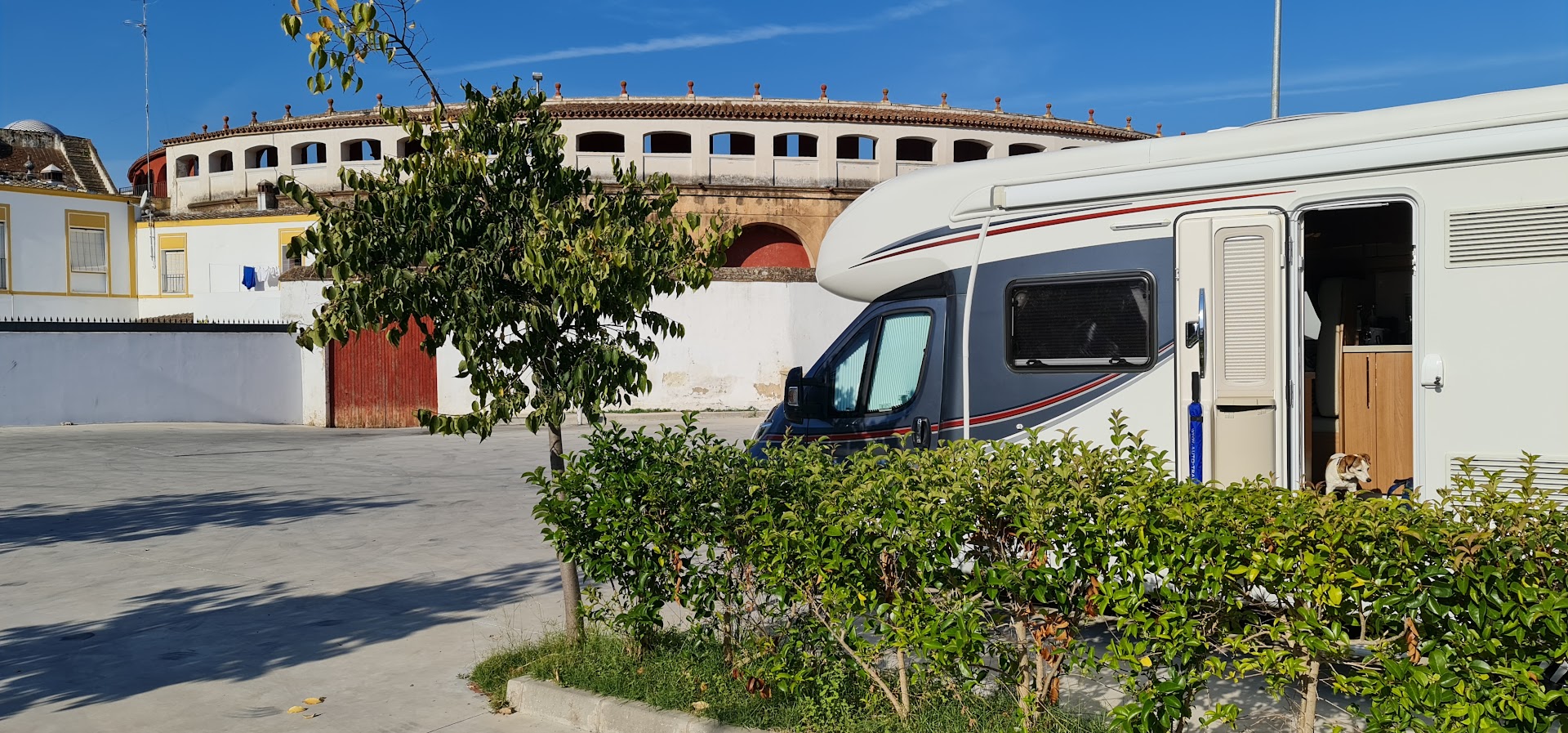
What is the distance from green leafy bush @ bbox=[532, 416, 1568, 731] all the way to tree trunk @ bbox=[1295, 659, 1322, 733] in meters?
0.01

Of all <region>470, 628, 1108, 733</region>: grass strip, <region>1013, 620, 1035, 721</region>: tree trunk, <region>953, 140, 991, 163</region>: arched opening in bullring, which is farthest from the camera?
<region>953, 140, 991, 163</region>: arched opening in bullring

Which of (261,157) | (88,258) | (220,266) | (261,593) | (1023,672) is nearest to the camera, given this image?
(1023,672)

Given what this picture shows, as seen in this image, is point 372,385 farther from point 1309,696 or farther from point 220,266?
point 1309,696

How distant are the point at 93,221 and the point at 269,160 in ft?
28.0

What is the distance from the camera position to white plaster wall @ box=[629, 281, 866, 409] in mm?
25453

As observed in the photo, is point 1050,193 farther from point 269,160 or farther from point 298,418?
point 269,160

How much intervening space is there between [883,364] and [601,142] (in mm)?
41103

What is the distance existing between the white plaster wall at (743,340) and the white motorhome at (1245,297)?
1700 cm

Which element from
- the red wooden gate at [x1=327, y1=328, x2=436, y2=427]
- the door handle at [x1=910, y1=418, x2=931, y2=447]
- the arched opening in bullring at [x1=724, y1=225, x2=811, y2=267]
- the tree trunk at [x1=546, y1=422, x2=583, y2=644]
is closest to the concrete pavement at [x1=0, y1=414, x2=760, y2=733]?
the tree trunk at [x1=546, y1=422, x2=583, y2=644]

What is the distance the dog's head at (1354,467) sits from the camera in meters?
6.72

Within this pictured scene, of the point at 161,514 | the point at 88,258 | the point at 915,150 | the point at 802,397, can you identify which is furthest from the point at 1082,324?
the point at 88,258

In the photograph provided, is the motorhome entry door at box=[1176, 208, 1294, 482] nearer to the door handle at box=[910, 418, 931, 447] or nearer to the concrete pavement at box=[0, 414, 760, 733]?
the door handle at box=[910, 418, 931, 447]

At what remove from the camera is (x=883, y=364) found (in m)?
7.98

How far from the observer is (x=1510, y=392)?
5801 mm
